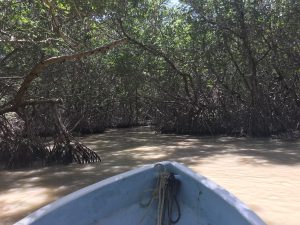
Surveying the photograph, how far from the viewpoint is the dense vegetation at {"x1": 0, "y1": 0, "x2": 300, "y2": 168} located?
329 inches

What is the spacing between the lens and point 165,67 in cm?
1428

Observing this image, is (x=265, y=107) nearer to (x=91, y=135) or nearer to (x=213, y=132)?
(x=213, y=132)

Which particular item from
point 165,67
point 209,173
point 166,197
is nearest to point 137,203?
point 166,197

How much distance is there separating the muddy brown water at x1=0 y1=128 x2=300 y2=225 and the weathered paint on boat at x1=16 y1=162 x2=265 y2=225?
60.5 inches

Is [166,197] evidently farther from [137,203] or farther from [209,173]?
[209,173]

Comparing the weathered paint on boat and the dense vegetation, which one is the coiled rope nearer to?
the weathered paint on boat

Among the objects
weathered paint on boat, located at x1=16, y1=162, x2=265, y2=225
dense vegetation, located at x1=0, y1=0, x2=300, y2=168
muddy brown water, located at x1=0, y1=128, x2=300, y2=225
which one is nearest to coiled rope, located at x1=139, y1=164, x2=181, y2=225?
weathered paint on boat, located at x1=16, y1=162, x2=265, y2=225

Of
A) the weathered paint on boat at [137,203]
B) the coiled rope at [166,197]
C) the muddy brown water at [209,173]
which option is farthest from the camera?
the muddy brown water at [209,173]

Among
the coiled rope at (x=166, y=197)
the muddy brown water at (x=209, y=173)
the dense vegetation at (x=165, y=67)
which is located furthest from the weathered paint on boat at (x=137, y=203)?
the dense vegetation at (x=165, y=67)

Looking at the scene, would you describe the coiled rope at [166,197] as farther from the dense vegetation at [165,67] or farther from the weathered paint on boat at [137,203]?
the dense vegetation at [165,67]

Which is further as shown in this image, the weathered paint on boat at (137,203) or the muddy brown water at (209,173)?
the muddy brown water at (209,173)

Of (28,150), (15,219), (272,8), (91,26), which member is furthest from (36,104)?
(272,8)

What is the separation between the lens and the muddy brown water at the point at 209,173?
16.5 feet

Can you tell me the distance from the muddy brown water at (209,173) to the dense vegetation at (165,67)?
0.91m
